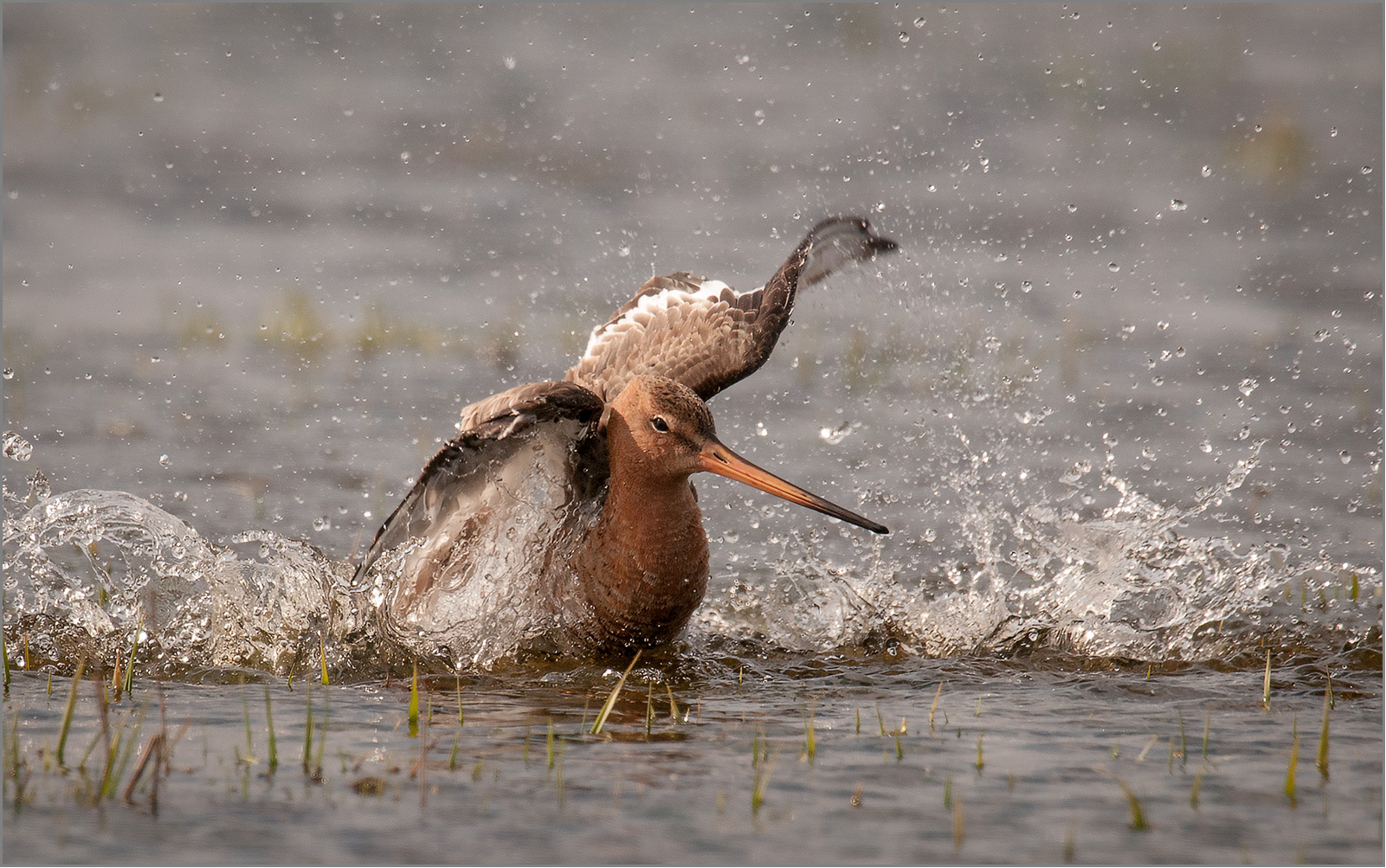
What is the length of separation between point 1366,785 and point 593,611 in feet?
8.04

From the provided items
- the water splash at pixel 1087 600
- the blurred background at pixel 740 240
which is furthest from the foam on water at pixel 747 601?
the blurred background at pixel 740 240

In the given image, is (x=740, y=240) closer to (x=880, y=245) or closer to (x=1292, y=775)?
(x=880, y=245)

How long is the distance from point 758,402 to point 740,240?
2112 mm

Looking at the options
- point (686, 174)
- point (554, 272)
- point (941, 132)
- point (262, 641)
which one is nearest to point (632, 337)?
point (262, 641)

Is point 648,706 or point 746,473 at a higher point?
point 746,473

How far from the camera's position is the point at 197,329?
8.59 meters

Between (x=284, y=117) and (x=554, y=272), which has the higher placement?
(x=284, y=117)

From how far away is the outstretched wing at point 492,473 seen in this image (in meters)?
4.43

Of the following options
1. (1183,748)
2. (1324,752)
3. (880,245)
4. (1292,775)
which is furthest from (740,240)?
(1292,775)

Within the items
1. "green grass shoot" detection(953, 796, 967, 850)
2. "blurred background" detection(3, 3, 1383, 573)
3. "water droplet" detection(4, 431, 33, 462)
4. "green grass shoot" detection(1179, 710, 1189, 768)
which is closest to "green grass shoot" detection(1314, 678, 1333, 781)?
"green grass shoot" detection(1179, 710, 1189, 768)

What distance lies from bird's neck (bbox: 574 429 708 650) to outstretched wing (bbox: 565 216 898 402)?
0.77 meters

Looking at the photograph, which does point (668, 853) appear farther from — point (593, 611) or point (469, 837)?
point (593, 611)

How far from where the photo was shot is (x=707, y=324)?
569cm

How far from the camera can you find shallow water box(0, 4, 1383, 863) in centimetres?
355
